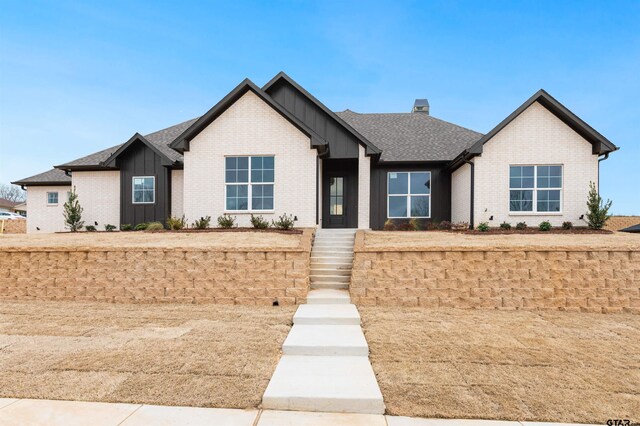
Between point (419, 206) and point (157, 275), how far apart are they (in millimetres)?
11338

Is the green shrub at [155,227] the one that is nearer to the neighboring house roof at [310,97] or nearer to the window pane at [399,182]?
the neighboring house roof at [310,97]

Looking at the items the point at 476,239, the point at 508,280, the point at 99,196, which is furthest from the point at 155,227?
the point at 508,280

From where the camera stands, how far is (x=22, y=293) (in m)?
8.55

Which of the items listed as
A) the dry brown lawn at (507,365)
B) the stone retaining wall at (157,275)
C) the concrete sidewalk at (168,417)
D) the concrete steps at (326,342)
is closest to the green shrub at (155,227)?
the stone retaining wall at (157,275)

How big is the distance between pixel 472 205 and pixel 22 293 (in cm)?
1459

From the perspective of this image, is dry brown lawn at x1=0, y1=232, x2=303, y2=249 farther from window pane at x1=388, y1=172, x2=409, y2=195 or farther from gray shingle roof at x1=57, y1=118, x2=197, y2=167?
window pane at x1=388, y1=172, x2=409, y2=195

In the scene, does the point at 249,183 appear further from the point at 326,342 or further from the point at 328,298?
the point at 326,342

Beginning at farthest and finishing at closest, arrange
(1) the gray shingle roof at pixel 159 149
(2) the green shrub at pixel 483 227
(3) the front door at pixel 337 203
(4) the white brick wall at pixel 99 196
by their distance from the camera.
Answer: (1) the gray shingle roof at pixel 159 149, (4) the white brick wall at pixel 99 196, (3) the front door at pixel 337 203, (2) the green shrub at pixel 483 227

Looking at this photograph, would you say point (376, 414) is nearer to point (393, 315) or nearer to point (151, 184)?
point (393, 315)

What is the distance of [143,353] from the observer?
476cm

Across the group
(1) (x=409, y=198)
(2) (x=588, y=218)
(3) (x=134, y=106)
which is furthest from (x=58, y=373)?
(3) (x=134, y=106)

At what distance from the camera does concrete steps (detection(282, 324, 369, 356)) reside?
16.2 ft

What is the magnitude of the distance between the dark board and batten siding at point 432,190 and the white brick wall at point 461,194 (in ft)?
0.90

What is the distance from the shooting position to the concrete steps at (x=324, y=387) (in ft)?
11.6
